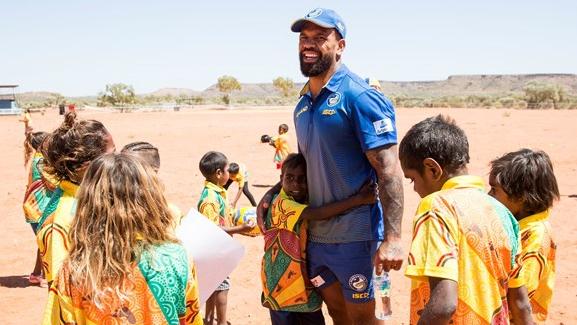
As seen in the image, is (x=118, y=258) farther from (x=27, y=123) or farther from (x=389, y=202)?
(x=27, y=123)

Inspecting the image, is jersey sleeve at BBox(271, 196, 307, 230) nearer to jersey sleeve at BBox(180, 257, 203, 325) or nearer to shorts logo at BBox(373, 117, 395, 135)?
shorts logo at BBox(373, 117, 395, 135)

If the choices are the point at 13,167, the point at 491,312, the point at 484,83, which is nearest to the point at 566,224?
the point at 491,312

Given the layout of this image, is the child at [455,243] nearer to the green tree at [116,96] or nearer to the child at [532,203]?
the child at [532,203]

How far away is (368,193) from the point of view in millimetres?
3547

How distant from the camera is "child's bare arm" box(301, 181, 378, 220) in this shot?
352 cm

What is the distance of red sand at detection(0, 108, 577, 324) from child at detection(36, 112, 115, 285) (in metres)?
3.30

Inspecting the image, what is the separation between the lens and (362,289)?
349 centimetres

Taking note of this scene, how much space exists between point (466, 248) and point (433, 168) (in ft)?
1.32

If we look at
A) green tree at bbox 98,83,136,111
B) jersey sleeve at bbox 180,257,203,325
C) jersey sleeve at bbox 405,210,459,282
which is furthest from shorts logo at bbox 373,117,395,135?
green tree at bbox 98,83,136,111

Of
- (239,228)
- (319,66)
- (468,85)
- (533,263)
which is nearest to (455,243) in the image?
(533,263)

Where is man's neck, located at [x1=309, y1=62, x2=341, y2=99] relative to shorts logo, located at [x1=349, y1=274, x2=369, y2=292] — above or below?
above

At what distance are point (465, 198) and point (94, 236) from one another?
148cm

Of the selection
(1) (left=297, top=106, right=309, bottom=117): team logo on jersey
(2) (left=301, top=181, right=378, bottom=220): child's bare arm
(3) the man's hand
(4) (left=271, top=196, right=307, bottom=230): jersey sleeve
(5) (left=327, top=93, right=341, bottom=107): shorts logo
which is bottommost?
→ (3) the man's hand

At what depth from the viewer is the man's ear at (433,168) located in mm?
2520
